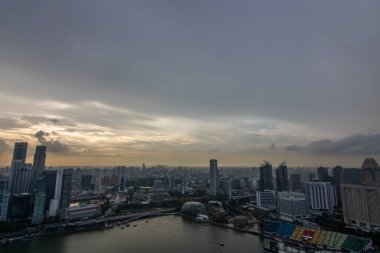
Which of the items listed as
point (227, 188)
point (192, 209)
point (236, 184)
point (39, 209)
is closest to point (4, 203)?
point (39, 209)

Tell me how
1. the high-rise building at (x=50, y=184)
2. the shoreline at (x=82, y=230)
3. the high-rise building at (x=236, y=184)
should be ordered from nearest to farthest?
the shoreline at (x=82, y=230), the high-rise building at (x=50, y=184), the high-rise building at (x=236, y=184)

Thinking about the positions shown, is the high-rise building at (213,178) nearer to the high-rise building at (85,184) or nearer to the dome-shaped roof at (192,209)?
the dome-shaped roof at (192,209)

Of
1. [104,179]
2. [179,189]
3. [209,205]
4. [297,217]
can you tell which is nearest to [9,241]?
[209,205]

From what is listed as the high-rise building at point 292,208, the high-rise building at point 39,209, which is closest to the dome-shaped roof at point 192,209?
the high-rise building at point 292,208

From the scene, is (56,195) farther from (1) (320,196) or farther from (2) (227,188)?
(1) (320,196)

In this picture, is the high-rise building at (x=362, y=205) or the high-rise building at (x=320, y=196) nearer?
the high-rise building at (x=362, y=205)

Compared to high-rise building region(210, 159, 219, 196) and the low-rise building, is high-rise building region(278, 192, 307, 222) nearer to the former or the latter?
high-rise building region(210, 159, 219, 196)

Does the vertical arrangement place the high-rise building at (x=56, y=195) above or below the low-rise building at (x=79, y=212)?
above

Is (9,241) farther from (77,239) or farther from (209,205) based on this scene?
(209,205)
